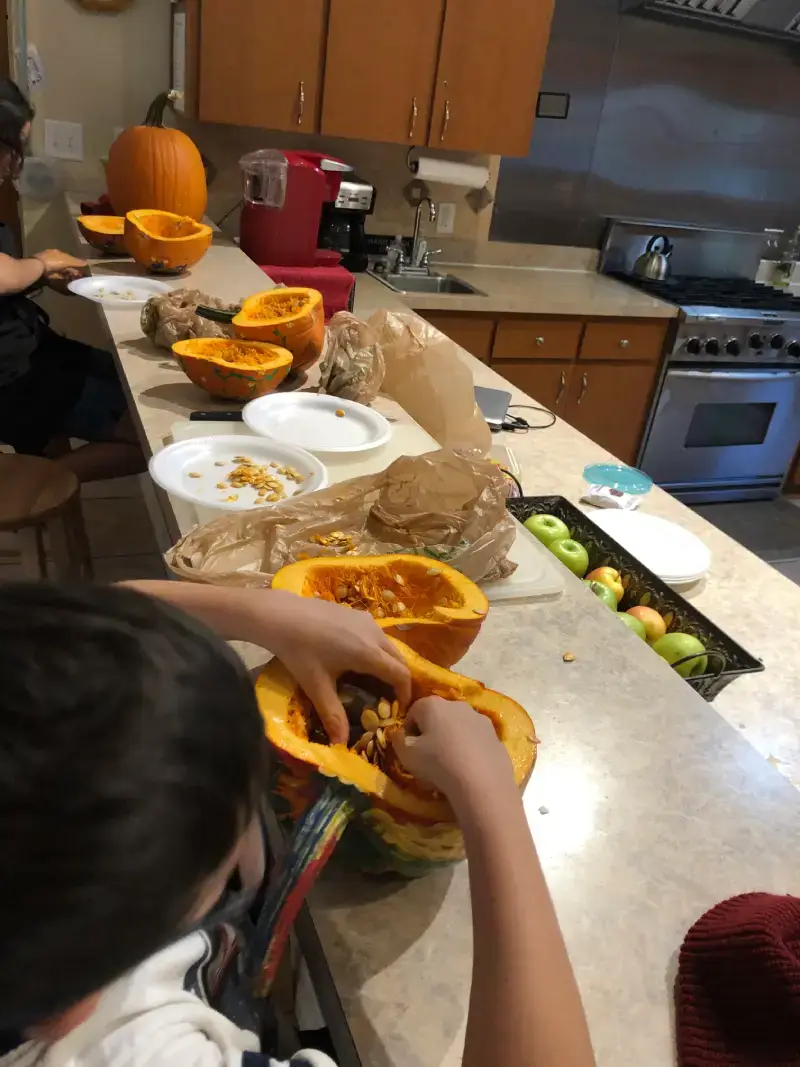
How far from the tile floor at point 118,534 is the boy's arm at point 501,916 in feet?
6.66

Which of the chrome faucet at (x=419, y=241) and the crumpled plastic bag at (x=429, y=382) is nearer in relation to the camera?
the crumpled plastic bag at (x=429, y=382)

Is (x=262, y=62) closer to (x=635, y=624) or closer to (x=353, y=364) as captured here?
(x=353, y=364)

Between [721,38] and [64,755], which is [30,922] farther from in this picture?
[721,38]

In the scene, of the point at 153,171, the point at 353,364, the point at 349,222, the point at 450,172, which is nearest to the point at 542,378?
the point at 450,172

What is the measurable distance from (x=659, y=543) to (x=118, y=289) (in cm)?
140

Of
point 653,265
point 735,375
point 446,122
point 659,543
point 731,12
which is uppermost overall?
point 731,12

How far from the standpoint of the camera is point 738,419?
11.9ft

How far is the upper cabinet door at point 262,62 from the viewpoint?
101 inches

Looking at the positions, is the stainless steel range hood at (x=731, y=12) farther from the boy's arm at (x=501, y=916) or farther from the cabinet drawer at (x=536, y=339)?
the boy's arm at (x=501, y=916)

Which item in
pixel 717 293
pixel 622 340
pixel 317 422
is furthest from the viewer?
pixel 717 293

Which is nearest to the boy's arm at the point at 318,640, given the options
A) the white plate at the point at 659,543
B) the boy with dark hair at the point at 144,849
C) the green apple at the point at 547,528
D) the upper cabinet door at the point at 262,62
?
the boy with dark hair at the point at 144,849

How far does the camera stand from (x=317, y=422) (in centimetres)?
138

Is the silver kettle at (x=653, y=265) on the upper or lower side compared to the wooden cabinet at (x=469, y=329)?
upper

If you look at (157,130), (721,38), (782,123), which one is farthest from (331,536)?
(782,123)
